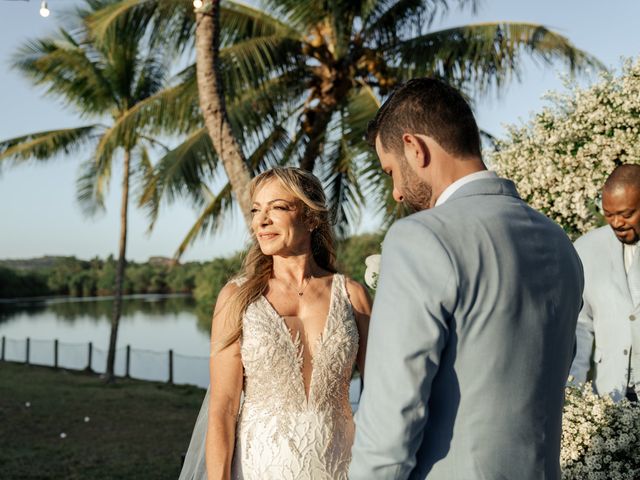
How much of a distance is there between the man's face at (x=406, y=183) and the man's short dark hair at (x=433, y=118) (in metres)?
0.02

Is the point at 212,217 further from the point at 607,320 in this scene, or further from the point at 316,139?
the point at 607,320

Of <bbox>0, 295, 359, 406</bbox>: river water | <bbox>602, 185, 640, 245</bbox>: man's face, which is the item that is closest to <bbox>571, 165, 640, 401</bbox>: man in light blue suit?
<bbox>602, 185, 640, 245</bbox>: man's face

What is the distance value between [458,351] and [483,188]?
41 cm

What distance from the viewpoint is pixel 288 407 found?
2938 millimetres

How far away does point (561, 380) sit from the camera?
180 cm

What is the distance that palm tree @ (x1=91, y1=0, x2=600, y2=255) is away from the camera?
1141cm

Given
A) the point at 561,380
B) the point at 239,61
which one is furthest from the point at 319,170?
the point at 561,380

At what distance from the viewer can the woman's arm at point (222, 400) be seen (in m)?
2.85

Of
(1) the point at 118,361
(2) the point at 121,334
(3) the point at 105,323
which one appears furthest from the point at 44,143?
(3) the point at 105,323

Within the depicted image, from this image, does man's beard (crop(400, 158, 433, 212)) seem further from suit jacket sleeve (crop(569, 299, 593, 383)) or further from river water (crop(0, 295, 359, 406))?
river water (crop(0, 295, 359, 406))

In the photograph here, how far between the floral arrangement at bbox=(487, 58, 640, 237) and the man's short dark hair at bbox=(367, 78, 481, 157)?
4097mm

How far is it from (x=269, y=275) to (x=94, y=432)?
955 centimetres

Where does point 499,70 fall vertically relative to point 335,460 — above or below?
above

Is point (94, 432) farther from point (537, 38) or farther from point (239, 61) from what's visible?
point (537, 38)
